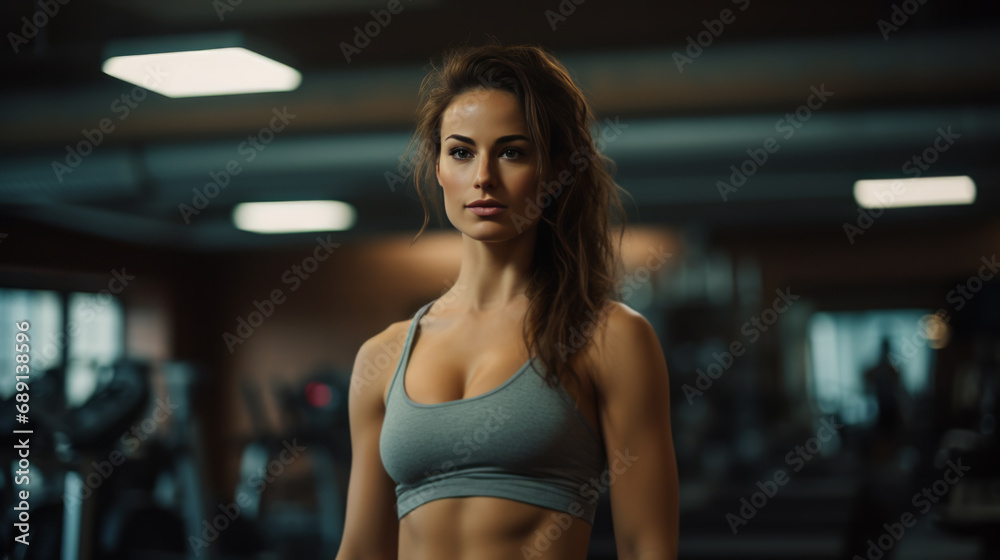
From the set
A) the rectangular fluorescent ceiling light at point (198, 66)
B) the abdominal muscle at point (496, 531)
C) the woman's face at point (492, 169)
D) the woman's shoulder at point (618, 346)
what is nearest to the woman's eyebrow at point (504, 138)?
the woman's face at point (492, 169)

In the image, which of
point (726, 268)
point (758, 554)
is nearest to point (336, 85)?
point (726, 268)

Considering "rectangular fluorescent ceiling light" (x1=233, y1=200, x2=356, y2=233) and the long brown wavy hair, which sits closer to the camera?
the long brown wavy hair

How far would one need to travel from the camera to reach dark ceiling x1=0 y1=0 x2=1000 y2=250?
412cm

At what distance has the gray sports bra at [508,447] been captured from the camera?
100cm

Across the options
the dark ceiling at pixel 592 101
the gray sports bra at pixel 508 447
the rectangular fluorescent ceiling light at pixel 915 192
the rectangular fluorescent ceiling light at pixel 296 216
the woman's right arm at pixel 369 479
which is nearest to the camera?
the gray sports bra at pixel 508 447

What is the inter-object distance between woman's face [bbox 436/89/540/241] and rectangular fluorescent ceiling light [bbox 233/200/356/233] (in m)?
5.08

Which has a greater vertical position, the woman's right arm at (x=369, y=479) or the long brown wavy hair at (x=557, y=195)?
the long brown wavy hair at (x=557, y=195)

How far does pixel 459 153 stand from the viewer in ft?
3.55

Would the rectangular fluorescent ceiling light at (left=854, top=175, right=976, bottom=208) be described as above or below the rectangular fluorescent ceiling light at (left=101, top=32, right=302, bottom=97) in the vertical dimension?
below

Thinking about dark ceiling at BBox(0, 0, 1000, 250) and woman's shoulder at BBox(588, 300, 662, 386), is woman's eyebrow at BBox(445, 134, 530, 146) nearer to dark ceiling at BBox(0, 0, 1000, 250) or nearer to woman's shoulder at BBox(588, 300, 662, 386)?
woman's shoulder at BBox(588, 300, 662, 386)

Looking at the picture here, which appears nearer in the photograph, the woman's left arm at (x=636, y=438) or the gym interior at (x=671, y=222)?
the woman's left arm at (x=636, y=438)

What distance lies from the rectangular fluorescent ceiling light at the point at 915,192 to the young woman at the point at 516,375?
439 cm

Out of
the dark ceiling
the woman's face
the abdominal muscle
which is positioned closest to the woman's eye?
the woman's face

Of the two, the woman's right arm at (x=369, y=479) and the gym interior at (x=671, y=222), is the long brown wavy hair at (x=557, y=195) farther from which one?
A: the gym interior at (x=671, y=222)
